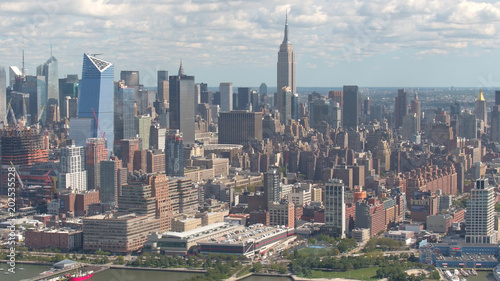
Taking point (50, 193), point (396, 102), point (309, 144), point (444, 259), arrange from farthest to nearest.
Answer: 1. point (396, 102)
2. point (309, 144)
3. point (50, 193)
4. point (444, 259)

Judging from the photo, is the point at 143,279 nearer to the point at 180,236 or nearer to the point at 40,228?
the point at 180,236

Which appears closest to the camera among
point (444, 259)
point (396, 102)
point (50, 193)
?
point (444, 259)

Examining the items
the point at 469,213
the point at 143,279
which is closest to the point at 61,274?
the point at 143,279

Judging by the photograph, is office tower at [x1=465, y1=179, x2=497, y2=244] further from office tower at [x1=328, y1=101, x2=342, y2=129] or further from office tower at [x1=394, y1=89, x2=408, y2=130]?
office tower at [x1=328, y1=101, x2=342, y2=129]

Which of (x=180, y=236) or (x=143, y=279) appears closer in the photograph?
(x=143, y=279)

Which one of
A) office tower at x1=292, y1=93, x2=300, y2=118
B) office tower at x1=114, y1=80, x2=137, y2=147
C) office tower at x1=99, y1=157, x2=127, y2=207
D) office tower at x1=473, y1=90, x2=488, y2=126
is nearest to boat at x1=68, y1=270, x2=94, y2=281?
office tower at x1=99, y1=157, x2=127, y2=207

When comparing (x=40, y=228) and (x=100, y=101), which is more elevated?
(x=100, y=101)

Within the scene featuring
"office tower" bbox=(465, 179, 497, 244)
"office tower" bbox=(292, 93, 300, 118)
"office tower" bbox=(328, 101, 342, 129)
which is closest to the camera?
"office tower" bbox=(465, 179, 497, 244)

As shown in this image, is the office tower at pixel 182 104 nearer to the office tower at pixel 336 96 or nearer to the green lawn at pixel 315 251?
the office tower at pixel 336 96
